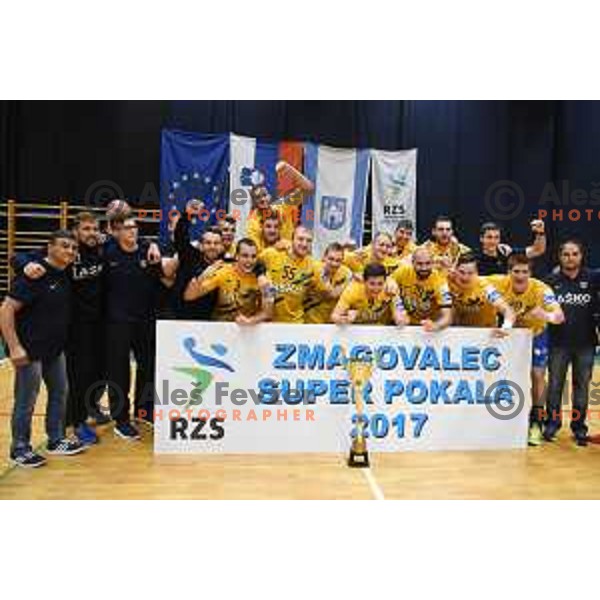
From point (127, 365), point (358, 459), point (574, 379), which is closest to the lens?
point (358, 459)

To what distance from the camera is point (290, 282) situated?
4840 millimetres

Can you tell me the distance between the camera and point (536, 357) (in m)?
5.09

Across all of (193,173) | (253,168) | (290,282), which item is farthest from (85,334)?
(253,168)

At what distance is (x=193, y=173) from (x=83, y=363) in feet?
16.8

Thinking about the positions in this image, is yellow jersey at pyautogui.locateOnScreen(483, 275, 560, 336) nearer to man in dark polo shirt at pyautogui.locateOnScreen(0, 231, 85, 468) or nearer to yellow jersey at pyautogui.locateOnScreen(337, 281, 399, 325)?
yellow jersey at pyautogui.locateOnScreen(337, 281, 399, 325)

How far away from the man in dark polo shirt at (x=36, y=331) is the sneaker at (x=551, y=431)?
11.8ft

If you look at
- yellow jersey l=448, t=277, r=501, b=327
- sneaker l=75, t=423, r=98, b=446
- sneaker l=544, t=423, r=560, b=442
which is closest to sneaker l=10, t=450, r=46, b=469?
sneaker l=75, t=423, r=98, b=446

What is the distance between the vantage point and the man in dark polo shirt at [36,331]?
382 centimetres

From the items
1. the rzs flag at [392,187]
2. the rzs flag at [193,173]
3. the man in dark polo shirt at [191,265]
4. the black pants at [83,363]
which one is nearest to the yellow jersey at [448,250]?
the man in dark polo shirt at [191,265]

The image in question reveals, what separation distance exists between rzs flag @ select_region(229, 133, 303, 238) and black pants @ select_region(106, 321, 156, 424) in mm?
4438

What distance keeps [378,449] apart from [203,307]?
1.62 meters

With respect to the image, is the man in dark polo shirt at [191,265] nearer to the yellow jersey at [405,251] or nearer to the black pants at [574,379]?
the yellow jersey at [405,251]

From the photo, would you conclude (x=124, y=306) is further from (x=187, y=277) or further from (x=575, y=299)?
(x=575, y=299)

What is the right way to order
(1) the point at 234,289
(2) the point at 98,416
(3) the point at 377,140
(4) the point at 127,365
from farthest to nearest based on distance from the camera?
(3) the point at 377,140 → (2) the point at 98,416 → (4) the point at 127,365 → (1) the point at 234,289
